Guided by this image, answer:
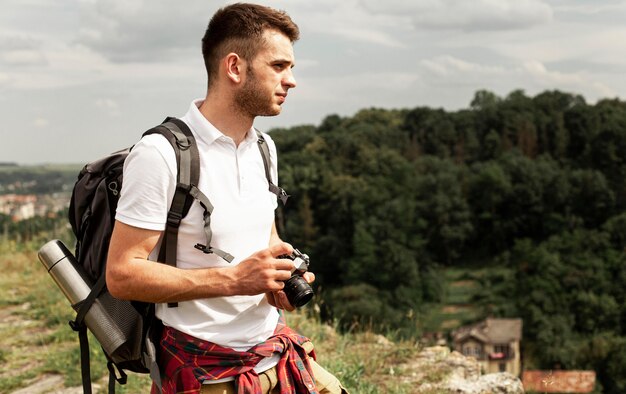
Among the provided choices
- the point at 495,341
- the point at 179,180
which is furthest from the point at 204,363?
the point at 495,341

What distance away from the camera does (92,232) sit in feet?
7.48

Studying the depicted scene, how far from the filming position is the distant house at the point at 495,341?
1947 inches

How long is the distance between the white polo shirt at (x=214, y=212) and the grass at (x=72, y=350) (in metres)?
2.34

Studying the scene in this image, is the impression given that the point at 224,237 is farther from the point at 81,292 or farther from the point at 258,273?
the point at 81,292

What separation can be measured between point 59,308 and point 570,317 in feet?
168

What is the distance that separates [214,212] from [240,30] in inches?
22.0

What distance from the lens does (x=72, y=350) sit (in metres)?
5.30

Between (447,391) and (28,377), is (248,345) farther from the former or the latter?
(28,377)

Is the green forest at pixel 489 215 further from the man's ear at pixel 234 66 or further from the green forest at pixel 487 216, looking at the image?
the man's ear at pixel 234 66

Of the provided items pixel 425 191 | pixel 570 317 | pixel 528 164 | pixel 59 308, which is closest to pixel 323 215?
pixel 425 191

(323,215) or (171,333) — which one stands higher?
(171,333)

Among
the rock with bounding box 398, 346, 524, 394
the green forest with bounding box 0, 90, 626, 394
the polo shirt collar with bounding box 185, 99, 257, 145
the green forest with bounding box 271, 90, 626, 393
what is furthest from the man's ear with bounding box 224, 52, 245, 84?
the green forest with bounding box 271, 90, 626, 393

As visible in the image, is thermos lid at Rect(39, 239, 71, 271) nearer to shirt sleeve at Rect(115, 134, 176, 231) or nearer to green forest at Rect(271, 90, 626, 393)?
shirt sleeve at Rect(115, 134, 176, 231)

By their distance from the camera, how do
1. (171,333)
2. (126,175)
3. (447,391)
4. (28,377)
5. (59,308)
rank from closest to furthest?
(126,175) → (171,333) → (447,391) → (28,377) → (59,308)
